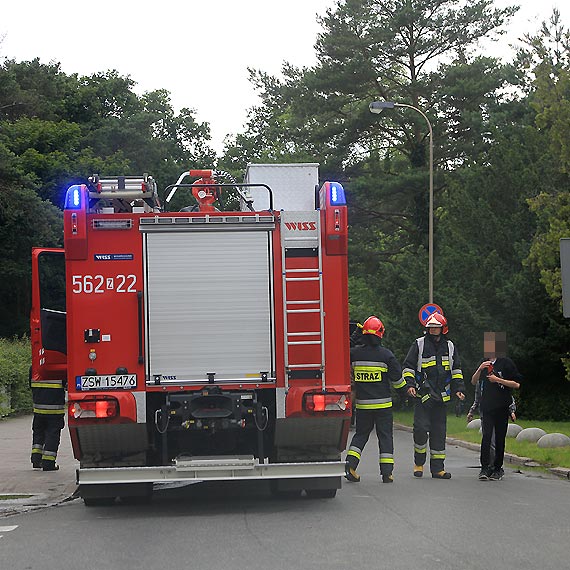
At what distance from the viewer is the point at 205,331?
1103 centimetres

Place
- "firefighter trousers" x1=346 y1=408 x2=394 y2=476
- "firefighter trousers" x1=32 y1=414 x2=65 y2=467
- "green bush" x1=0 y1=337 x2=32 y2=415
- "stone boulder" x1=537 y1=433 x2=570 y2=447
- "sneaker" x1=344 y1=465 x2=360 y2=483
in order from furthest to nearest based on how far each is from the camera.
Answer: "green bush" x1=0 y1=337 x2=32 y2=415
"stone boulder" x1=537 y1=433 x2=570 y2=447
"firefighter trousers" x1=32 y1=414 x2=65 y2=467
"sneaker" x1=344 y1=465 x2=360 y2=483
"firefighter trousers" x1=346 y1=408 x2=394 y2=476

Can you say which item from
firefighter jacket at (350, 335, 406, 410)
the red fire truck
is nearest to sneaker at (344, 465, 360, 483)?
firefighter jacket at (350, 335, 406, 410)

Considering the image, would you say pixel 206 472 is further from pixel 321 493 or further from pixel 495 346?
pixel 495 346

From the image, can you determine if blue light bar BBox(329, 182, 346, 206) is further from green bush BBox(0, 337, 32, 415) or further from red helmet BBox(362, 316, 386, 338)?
green bush BBox(0, 337, 32, 415)

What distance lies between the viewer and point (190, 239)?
1110 cm

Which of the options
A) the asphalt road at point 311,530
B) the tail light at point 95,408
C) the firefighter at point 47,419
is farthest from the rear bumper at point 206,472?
the firefighter at point 47,419

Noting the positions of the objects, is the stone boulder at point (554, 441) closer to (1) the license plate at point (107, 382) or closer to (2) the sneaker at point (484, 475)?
(2) the sneaker at point (484, 475)

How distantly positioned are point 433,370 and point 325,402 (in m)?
3.13

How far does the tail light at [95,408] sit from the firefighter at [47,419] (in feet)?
12.1

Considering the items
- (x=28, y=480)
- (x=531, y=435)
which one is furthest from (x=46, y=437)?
(x=531, y=435)

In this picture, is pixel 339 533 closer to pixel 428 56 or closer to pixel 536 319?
pixel 536 319

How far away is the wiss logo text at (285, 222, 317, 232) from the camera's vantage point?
11109 millimetres

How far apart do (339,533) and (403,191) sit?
112ft

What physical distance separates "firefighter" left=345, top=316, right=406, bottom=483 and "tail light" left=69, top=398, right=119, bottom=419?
11.7 ft
